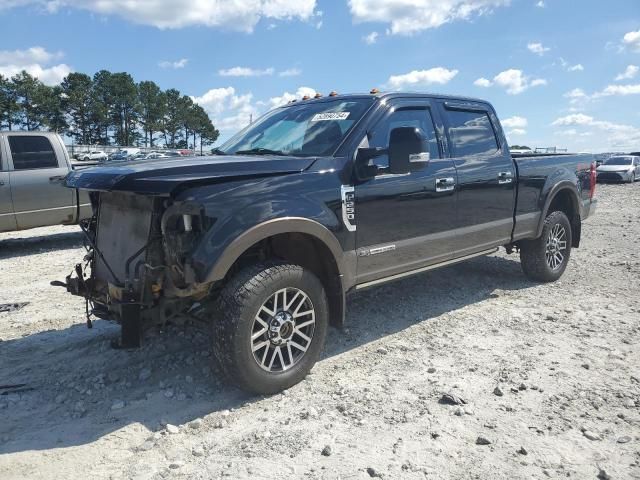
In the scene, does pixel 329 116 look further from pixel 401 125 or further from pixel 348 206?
pixel 348 206

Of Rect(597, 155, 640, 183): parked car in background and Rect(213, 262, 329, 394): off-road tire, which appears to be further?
Rect(597, 155, 640, 183): parked car in background

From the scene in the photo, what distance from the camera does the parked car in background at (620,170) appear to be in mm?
27195

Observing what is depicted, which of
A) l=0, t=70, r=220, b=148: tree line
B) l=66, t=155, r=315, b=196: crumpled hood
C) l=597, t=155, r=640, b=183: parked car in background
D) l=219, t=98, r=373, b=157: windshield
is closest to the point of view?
l=66, t=155, r=315, b=196: crumpled hood

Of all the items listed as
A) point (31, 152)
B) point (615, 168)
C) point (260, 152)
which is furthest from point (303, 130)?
point (615, 168)

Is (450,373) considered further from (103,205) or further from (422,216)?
(103,205)

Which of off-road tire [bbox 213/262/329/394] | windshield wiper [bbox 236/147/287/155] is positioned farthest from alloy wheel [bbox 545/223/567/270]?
off-road tire [bbox 213/262/329/394]

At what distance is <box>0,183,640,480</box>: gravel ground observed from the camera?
9.15 ft

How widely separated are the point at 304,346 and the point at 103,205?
5.98ft

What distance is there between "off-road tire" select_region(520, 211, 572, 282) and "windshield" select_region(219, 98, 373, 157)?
10.2ft

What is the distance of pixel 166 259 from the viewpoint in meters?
3.29

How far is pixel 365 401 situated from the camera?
3.44 m

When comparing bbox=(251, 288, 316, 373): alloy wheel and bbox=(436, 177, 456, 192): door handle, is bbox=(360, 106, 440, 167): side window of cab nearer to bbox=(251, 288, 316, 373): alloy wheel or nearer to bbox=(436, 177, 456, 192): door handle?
bbox=(436, 177, 456, 192): door handle

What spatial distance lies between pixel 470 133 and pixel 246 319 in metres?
3.19

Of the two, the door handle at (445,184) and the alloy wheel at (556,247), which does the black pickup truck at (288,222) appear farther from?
the alloy wheel at (556,247)
